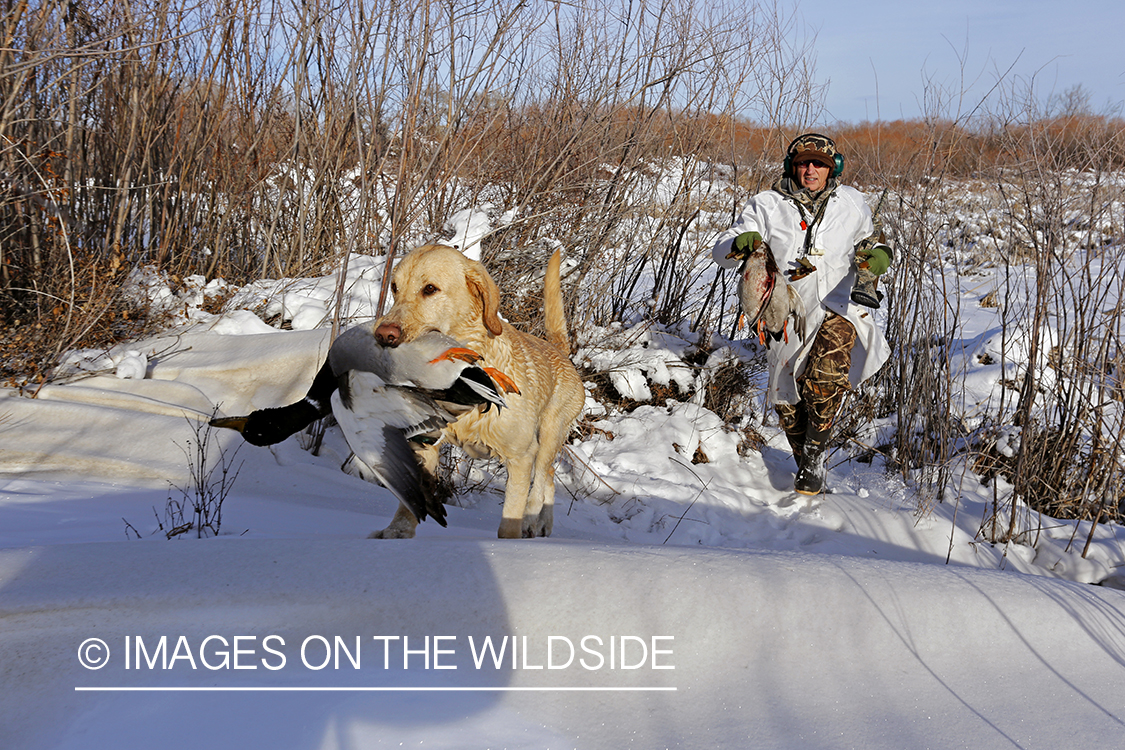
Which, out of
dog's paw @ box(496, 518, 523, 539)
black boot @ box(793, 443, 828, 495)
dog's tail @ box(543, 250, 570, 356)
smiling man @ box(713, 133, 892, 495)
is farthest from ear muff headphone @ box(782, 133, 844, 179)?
dog's paw @ box(496, 518, 523, 539)

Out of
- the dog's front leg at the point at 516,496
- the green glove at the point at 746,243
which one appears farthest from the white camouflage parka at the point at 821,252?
the dog's front leg at the point at 516,496

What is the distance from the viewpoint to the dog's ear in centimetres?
243

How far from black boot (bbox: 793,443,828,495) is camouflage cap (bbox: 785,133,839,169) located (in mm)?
1554

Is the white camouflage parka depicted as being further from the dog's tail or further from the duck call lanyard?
the dog's tail

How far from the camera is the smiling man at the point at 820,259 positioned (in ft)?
13.8

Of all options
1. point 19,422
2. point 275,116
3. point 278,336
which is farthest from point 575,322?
point 19,422

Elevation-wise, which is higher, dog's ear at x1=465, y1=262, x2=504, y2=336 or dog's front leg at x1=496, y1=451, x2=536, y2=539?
dog's ear at x1=465, y1=262, x2=504, y2=336

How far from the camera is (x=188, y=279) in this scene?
501cm

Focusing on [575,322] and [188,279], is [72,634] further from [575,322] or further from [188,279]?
[575,322]

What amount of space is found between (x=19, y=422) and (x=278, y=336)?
1.27 m

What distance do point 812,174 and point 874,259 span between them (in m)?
0.58

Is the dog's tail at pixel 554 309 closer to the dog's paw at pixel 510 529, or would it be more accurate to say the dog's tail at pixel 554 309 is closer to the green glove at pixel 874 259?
the dog's paw at pixel 510 529

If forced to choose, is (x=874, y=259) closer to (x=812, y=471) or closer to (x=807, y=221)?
(x=807, y=221)

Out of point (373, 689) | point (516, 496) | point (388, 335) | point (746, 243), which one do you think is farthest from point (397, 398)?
point (746, 243)
